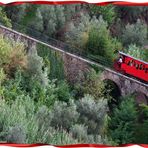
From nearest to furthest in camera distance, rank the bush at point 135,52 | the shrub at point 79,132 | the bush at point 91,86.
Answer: the shrub at point 79,132
the bush at point 91,86
the bush at point 135,52

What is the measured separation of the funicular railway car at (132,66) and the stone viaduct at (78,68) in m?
0.07

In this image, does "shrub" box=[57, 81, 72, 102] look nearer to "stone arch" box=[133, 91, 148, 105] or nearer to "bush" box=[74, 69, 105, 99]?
"bush" box=[74, 69, 105, 99]

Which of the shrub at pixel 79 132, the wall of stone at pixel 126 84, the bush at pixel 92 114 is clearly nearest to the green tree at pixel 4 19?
the wall of stone at pixel 126 84

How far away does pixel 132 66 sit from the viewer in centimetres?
1090

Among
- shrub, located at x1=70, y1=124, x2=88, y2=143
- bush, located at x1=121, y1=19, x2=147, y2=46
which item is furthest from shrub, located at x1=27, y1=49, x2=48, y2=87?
bush, located at x1=121, y1=19, x2=147, y2=46

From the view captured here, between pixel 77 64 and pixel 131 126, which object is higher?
pixel 77 64

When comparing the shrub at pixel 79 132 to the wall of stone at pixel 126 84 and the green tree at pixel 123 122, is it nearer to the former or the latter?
the green tree at pixel 123 122

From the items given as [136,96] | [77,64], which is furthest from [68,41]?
[136,96]

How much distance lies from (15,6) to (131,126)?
213 cm

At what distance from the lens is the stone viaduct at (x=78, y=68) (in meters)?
10.8

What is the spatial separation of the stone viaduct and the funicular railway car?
7 centimetres

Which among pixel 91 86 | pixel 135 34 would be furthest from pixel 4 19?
pixel 135 34

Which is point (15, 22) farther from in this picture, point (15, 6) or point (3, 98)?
point (3, 98)

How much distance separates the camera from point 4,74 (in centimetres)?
1056
